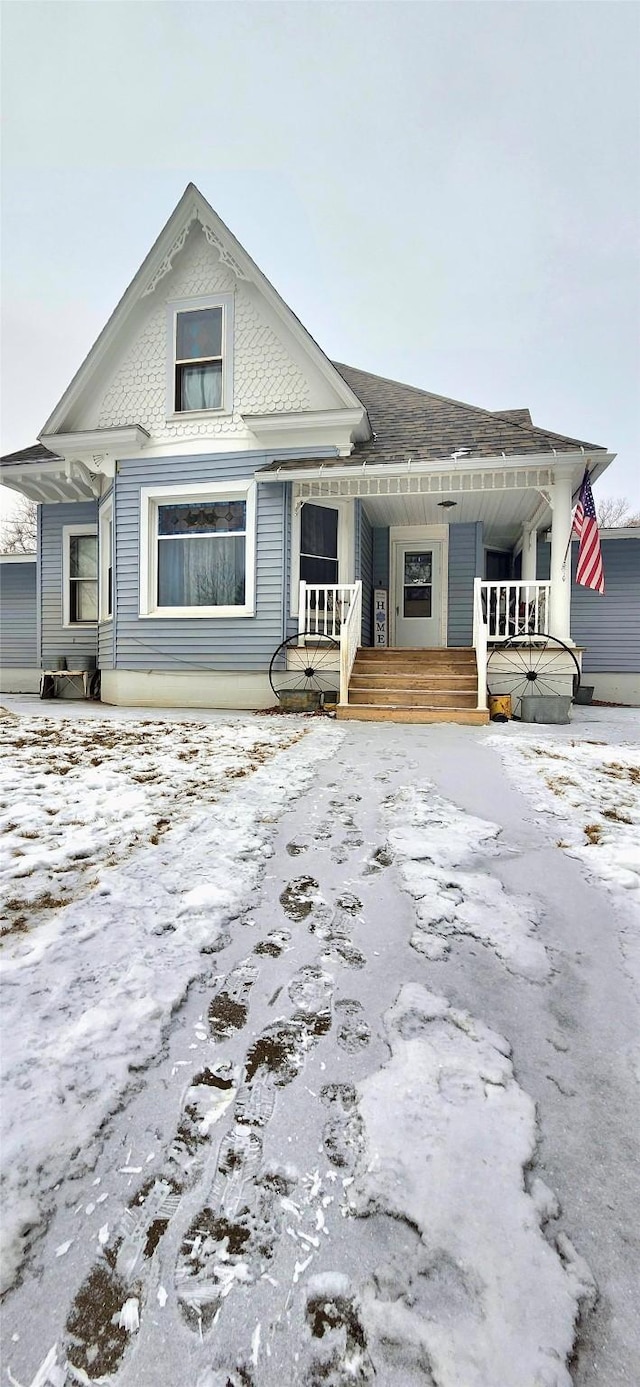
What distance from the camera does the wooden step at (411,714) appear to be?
6480 mm

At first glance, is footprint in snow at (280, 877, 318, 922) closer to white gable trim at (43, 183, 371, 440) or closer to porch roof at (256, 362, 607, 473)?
porch roof at (256, 362, 607, 473)

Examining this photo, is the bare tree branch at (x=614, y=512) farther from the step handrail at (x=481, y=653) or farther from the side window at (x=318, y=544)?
the step handrail at (x=481, y=653)

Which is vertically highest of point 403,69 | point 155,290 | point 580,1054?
point 403,69

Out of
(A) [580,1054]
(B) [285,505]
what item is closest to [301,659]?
(B) [285,505]

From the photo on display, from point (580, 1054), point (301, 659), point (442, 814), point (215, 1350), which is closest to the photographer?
point (215, 1350)

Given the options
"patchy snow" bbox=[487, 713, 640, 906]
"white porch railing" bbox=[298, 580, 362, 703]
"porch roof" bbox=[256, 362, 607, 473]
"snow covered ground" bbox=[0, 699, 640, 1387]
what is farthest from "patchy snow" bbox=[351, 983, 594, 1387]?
"porch roof" bbox=[256, 362, 607, 473]

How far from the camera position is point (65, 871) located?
78.0 inches

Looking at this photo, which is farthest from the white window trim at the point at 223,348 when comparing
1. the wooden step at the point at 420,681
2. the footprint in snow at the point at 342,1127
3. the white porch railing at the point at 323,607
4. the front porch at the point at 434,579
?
the footprint in snow at the point at 342,1127

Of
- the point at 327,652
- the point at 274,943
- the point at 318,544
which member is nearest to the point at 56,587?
the point at 318,544

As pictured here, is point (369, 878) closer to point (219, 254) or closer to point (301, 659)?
point (301, 659)

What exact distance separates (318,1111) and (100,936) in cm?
83

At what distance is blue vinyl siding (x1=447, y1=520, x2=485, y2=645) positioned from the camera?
10.1m

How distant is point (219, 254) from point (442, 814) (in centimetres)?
947

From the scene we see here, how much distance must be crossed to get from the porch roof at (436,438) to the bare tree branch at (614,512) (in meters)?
25.7
